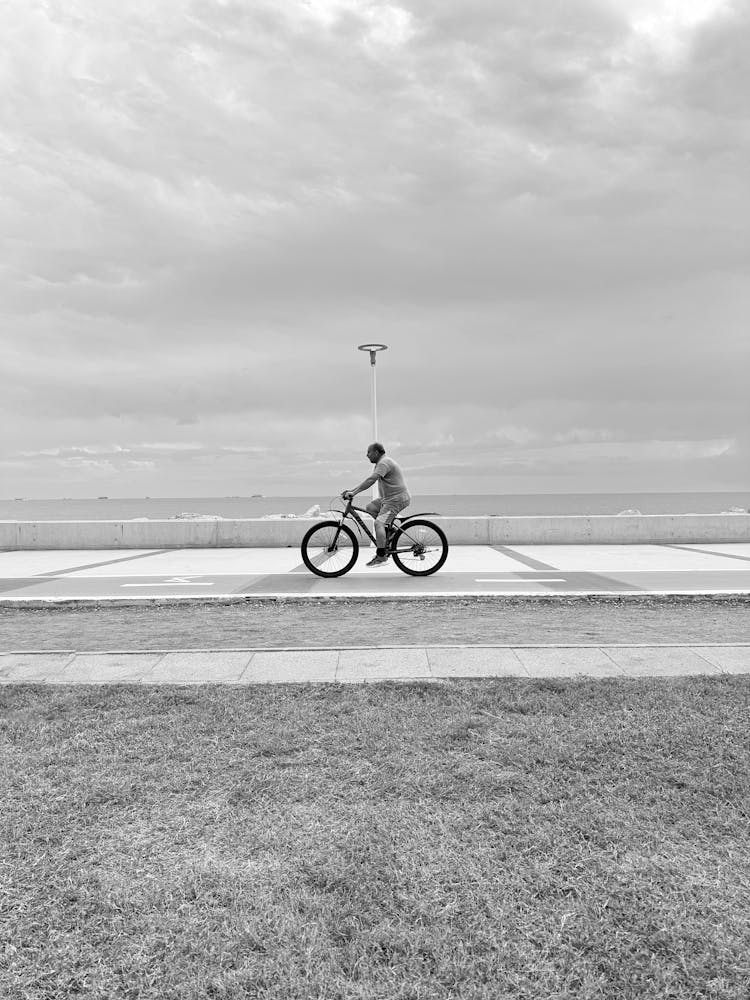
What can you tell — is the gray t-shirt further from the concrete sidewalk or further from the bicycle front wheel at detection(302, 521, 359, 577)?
the concrete sidewalk

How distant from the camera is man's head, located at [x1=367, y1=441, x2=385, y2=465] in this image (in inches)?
445

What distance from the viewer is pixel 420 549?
1187cm

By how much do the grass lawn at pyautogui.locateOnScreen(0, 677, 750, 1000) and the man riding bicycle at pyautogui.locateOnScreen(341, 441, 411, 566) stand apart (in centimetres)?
664

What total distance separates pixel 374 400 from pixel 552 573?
29.2ft

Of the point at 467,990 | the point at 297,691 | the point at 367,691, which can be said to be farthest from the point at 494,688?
the point at 467,990

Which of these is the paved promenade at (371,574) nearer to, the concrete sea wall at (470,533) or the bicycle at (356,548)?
the bicycle at (356,548)

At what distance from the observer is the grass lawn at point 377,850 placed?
86.6 inches

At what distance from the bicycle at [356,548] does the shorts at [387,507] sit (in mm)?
280

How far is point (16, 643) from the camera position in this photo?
706cm

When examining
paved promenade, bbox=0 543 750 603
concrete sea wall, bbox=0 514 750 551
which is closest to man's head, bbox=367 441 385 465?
paved promenade, bbox=0 543 750 603

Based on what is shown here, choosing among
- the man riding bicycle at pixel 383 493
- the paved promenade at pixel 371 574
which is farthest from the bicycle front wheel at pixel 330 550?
the man riding bicycle at pixel 383 493

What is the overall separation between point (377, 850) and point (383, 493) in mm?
8605

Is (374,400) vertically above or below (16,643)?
above

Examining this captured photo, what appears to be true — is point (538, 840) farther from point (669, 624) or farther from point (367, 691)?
point (669, 624)
